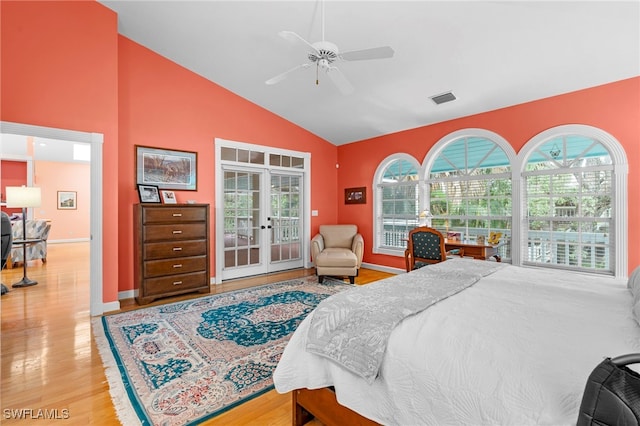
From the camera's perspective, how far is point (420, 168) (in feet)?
16.6

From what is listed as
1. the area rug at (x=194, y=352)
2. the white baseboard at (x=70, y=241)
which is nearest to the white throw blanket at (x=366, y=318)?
the area rug at (x=194, y=352)

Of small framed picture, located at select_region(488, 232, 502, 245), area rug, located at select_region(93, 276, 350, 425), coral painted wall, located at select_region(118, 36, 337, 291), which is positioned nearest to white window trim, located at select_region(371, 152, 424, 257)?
small framed picture, located at select_region(488, 232, 502, 245)

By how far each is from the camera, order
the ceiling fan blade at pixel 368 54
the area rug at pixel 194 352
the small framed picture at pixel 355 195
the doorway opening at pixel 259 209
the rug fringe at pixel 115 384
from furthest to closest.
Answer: the small framed picture at pixel 355 195 < the doorway opening at pixel 259 209 < the ceiling fan blade at pixel 368 54 < the area rug at pixel 194 352 < the rug fringe at pixel 115 384

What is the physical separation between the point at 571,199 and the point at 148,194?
5.68 metres

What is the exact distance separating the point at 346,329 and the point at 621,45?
3932 millimetres

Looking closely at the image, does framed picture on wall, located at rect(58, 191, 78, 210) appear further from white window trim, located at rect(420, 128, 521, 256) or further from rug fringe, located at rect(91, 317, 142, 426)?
white window trim, located at rect(420, 128, 521, 256)

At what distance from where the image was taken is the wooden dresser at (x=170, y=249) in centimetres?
366

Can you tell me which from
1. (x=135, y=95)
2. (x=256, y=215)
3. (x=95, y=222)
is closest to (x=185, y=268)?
(x=95, y=222)

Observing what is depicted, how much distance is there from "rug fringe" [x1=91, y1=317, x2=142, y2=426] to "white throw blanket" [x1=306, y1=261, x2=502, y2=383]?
3.93 feet

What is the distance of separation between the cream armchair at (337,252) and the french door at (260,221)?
2.27ft

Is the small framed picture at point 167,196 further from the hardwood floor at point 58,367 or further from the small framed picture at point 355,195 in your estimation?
the small framed picture at point 355,195

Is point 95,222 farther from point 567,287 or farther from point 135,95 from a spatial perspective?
point 567,287

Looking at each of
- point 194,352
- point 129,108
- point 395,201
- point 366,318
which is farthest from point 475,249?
point 129,108

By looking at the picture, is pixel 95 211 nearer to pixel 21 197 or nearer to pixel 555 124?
pixel 21 197
